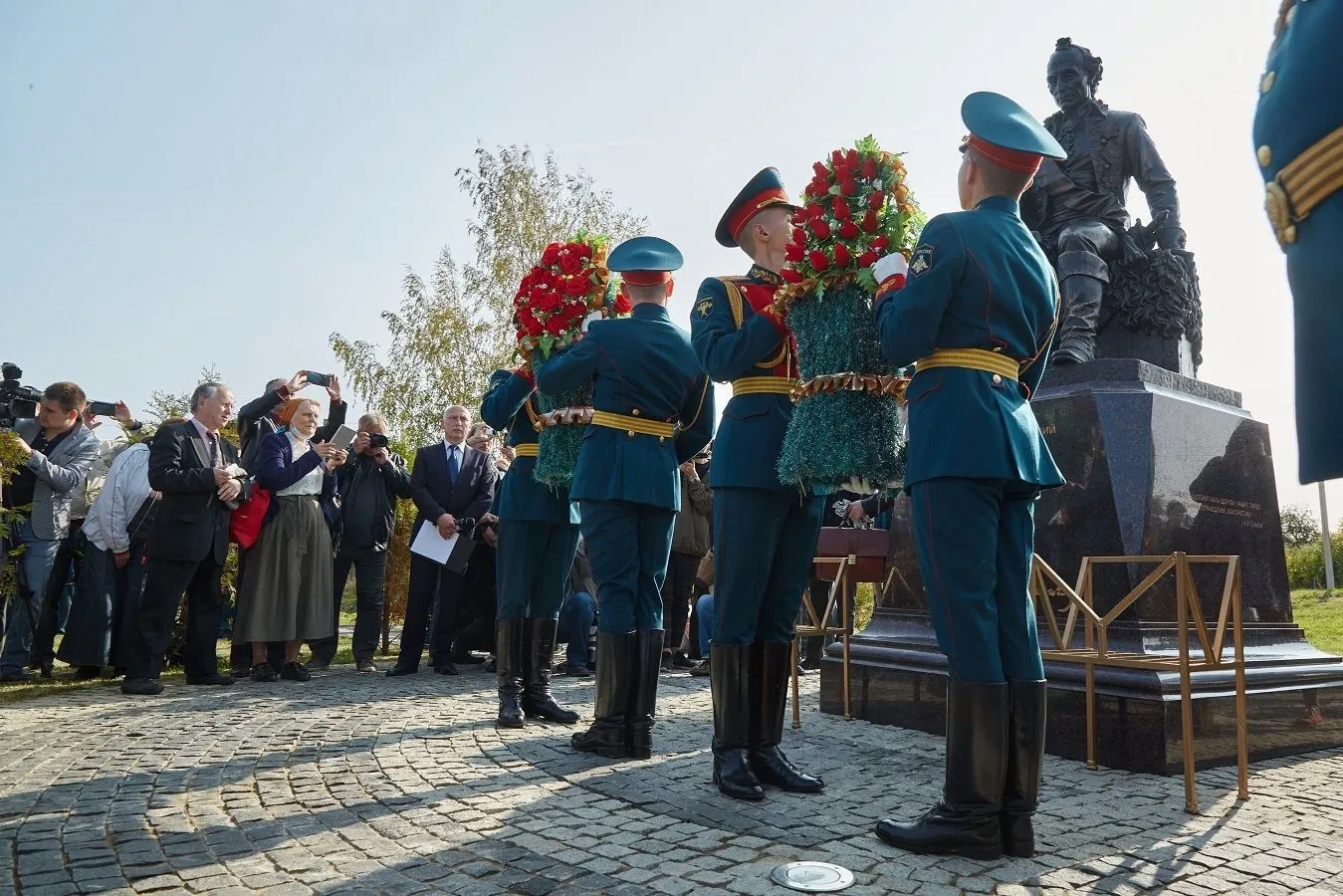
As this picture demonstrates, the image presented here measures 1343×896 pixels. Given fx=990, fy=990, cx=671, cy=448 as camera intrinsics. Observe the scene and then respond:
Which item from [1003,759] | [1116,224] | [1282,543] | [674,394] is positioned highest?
[1116,224]

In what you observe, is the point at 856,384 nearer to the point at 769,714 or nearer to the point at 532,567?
the point at 769,714

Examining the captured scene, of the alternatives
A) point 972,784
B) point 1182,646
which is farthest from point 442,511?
point 972,784

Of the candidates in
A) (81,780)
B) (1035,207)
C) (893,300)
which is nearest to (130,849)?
(81,780)

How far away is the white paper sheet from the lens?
872 centimetres

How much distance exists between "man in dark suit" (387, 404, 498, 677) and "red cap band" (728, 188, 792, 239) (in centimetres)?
492

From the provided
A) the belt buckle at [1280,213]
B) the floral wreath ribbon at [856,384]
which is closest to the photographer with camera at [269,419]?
the floral wreath ribbon at [856,384]

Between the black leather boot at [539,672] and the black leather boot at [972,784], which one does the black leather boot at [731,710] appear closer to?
the black leather boot at [972,784]

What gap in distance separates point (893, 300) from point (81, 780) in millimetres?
3815

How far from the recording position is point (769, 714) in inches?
167

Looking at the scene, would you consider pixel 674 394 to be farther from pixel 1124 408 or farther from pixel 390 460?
pixel 390 460

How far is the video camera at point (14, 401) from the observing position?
952 centimetres

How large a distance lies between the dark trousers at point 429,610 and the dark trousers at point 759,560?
5079 millimetres

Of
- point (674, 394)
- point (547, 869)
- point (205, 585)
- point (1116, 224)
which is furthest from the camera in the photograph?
point (205, 585)

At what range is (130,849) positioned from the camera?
320 centimetres
